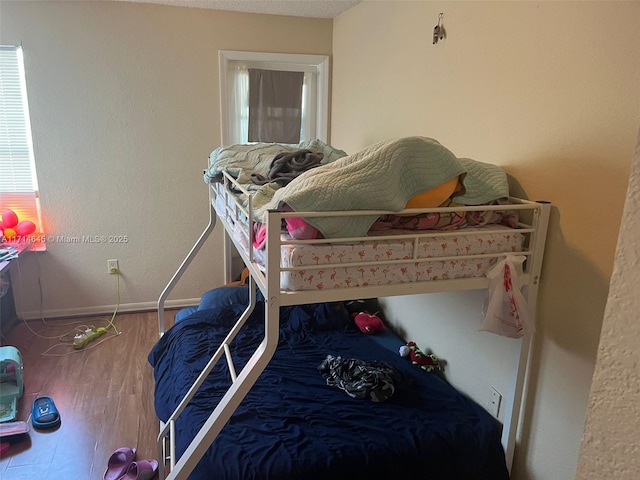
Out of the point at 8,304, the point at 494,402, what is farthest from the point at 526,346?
the point at 8,304

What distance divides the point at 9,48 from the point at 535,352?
350 centimetres

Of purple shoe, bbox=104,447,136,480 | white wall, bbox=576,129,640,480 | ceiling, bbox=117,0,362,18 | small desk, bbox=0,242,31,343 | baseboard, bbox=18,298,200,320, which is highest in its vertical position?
ceiling, bbox=117,0,362,18

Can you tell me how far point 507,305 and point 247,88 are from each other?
2712mm

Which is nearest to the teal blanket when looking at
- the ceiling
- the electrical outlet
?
the ceiling

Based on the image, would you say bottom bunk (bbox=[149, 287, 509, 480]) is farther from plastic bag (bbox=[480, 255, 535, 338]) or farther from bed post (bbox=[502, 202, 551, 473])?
plastic bag (bbox=[480, 255, 535, 338])

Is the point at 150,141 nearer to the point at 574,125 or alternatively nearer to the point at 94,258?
the point at 94,258

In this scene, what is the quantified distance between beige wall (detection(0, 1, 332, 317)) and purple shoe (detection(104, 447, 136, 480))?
5.61 ft

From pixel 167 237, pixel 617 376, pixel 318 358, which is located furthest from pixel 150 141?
pixel 617 376

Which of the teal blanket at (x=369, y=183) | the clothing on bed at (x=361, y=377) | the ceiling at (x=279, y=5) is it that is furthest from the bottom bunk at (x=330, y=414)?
the ceiling at (x=279, y=5)

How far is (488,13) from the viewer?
1.83 meters

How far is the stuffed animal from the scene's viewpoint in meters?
2.60

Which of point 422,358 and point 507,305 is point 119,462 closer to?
point 422,358

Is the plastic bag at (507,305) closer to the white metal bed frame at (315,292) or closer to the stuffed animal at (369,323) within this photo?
the white metal bed frame at (315,292)

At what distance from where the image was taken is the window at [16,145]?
10.3ft
